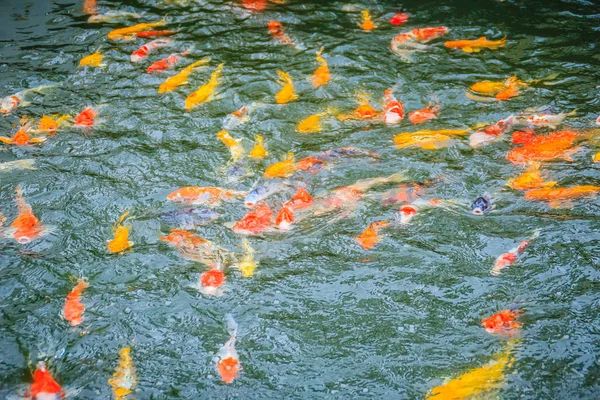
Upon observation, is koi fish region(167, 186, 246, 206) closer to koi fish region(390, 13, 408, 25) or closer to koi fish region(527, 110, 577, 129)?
koi fish region(527, 110, 577, 129)

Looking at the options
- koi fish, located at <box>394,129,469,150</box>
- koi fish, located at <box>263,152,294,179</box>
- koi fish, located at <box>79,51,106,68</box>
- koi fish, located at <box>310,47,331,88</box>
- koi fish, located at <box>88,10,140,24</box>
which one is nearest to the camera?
koi fish, located at <box>263,152,294,179</box>

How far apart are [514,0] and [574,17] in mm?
937

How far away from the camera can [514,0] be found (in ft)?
30.3

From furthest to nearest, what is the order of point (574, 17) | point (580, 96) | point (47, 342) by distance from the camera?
point (574, 17) → point (580, 96) → point (47, 342)

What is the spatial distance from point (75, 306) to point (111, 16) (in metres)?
5.76

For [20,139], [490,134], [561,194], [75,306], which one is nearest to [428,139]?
[490,134]

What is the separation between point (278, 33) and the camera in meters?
8.77

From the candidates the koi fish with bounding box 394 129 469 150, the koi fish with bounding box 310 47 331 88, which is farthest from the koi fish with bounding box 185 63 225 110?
the koi fish with bounding box 394 129 469 150

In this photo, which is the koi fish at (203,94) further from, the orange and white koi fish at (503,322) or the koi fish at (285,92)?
the orange and white koi fish at (503,322)

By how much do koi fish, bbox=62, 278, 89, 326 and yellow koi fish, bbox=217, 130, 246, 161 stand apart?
206 cm

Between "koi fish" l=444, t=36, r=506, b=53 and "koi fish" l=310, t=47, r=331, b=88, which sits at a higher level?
"koi fish" l=444, t=36, r=506, b=53

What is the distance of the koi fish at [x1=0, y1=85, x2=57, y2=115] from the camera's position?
7.49 metres

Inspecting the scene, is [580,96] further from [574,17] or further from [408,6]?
[408,6]

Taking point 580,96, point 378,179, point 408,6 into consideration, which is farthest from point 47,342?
point 408,6
